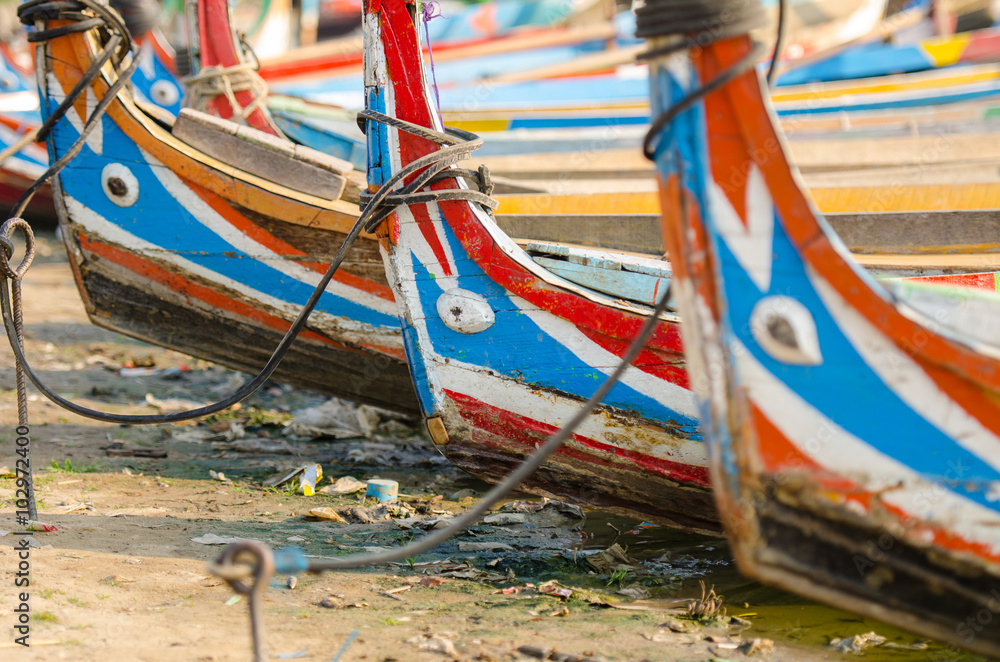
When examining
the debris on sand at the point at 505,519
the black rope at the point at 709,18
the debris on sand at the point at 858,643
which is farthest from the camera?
the debris on sand at the point at 505,519

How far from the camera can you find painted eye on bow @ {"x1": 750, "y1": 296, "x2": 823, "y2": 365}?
199cm

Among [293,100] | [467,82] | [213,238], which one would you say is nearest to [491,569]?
[213,238]

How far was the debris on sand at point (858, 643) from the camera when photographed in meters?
2.61

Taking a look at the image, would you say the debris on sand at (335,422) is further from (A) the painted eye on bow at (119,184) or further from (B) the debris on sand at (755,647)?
(B) the debris on sand at (755,647)

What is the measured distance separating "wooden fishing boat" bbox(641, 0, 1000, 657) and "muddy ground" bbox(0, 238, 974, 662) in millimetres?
659

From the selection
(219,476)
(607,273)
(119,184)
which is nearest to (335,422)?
(219,476)

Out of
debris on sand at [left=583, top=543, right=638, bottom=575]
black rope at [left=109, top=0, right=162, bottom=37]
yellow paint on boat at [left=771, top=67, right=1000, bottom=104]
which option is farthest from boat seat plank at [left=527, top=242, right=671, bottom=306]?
yellow paint on boat at [left=771, top=67, right=1000, bottom=104]

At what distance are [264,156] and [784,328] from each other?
2.59 m

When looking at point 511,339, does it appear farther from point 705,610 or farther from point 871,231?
point 871,231

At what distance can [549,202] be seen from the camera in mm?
4285

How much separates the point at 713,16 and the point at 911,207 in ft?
9.31

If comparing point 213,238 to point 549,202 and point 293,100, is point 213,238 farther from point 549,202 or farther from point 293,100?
point 293,100

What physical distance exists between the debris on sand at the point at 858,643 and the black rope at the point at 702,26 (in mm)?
1687

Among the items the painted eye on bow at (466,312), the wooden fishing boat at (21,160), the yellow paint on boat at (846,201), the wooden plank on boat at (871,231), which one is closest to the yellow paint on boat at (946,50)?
the yellow paint on boat at (846,201)
